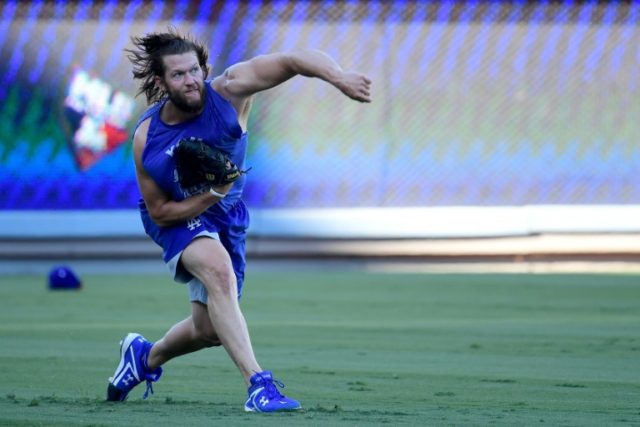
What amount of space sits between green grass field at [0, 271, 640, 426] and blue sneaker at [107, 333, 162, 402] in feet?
0.37

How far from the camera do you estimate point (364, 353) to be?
31.9 feet

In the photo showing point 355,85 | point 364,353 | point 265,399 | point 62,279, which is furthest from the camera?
point 62,279

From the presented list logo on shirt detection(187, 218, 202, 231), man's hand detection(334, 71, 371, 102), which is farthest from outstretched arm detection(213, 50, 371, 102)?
logo on shirt detection(187, 218, 202, 231)

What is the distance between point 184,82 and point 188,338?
48.3 inches

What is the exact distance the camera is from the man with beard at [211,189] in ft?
23.0

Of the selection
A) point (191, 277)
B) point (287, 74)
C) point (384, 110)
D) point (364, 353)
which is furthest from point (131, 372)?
point (384, 110)

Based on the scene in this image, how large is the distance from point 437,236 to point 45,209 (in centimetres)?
476

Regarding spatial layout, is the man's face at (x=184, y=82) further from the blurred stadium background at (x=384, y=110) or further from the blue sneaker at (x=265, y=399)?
the blurred stadium background at (x=384, y=110)

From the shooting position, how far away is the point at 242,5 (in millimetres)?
19109

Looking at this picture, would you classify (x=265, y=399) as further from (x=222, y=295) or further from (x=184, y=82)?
(x=184, y=82)

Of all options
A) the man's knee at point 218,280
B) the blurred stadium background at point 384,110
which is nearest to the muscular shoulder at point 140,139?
the man's knee at point 218,280

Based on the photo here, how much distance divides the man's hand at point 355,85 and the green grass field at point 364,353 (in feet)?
4.29

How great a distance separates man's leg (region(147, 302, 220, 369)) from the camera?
7344mm

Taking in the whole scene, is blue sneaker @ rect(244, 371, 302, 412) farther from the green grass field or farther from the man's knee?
the man's knee
